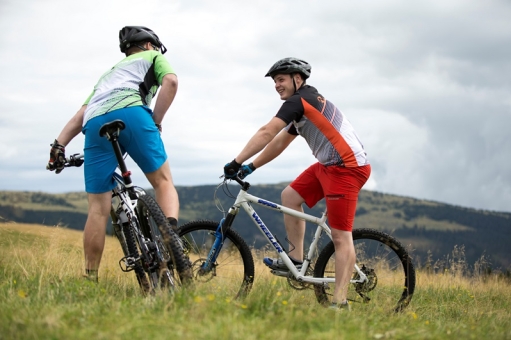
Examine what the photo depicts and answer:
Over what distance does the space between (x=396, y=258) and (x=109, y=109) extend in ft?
11.2

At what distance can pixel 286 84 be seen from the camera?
5461mm

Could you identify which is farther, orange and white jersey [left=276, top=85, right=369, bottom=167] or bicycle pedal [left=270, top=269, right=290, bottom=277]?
bicycle pedal [left=270, top=269, right=290, bottom=277]

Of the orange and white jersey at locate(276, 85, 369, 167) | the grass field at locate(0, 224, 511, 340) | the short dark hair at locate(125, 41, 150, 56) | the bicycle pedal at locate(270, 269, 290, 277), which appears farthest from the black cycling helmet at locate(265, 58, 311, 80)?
the grass field at locate(0, 224, 511, 340)

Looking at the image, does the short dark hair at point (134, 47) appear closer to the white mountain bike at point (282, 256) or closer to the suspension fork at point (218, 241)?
the white mountain bike at point (282, 256)

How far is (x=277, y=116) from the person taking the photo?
16.7 feet

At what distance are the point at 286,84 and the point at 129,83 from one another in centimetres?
163

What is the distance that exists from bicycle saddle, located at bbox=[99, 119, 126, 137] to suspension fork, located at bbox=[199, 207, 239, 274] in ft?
5.30

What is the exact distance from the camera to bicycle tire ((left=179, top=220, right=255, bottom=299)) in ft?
18.1

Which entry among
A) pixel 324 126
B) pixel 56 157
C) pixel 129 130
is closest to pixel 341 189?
pixel 324 126

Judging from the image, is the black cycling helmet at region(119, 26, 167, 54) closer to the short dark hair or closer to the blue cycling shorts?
the short dark hair

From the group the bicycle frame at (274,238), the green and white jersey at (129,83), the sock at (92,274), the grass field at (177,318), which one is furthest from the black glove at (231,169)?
the sock at (92,274)

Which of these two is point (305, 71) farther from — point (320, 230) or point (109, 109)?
point (109, 109)

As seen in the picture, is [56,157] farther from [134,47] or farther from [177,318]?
[177,318]

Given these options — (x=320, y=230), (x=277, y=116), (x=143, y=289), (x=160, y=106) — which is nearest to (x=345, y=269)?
(x=320, y=230)
